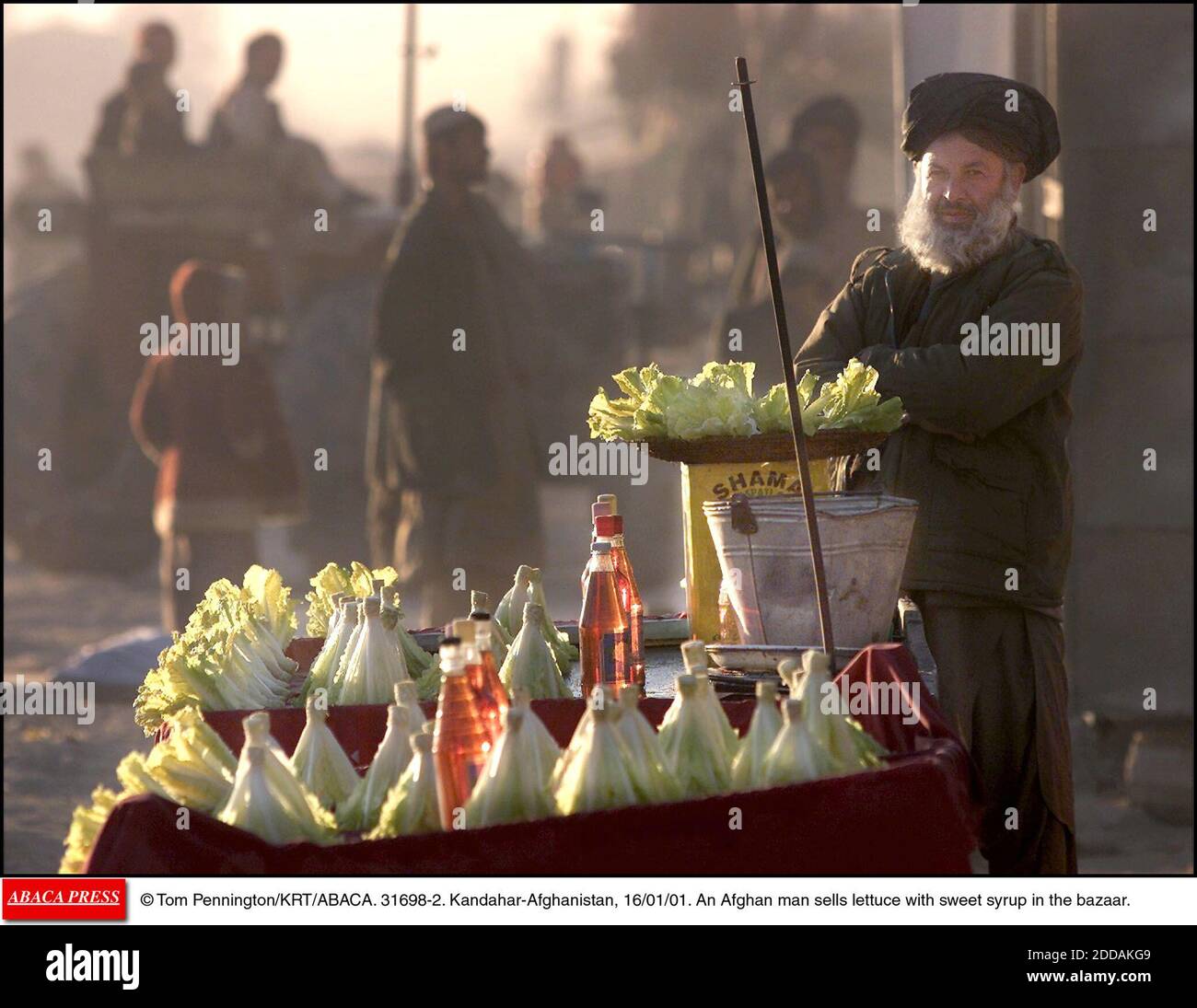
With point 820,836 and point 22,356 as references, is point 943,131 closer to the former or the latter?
point 820,836

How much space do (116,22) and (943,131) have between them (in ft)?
58.8

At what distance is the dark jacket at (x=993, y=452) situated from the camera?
405 cm

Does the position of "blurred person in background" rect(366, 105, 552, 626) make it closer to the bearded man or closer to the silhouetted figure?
the silhouetted figure

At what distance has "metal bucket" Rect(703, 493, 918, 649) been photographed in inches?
120

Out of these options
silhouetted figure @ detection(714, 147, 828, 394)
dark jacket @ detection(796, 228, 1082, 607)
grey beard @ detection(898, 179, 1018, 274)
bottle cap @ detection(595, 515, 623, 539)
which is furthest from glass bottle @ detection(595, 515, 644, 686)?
silhouetted figure @ detection(714, 147, 828, 394)

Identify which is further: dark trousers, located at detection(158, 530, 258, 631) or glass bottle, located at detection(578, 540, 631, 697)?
dark trousers, located at detection(158, 530, 258, 631)

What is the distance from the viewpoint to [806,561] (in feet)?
10.0

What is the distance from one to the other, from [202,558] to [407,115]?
7014 mm

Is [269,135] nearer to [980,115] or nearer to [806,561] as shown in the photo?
[980,115]

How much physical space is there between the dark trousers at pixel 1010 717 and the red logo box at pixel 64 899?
7.14 ft

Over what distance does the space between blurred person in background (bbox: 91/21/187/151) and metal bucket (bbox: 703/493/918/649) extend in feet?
36.1

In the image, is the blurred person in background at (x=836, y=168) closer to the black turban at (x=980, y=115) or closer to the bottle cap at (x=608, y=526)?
the black turban at (x=980, y=115)

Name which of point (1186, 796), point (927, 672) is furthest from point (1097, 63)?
point (927, 672)
